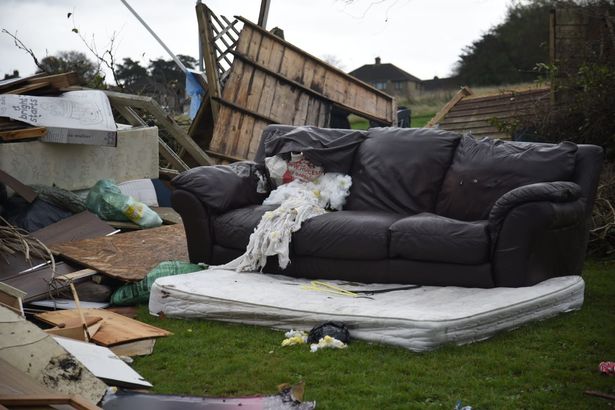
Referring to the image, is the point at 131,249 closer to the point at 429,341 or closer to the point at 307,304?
the point at 307,304

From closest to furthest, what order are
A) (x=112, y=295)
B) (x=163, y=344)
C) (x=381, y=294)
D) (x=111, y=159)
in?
(x=163, y=344), (x=381, y=294), (x=112, y=295), (x=111, y=159)

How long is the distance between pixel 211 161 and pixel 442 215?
4065 millimetres

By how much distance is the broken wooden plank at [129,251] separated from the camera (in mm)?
5590

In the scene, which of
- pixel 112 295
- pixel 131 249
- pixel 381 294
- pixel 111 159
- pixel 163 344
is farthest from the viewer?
pixel 111 159

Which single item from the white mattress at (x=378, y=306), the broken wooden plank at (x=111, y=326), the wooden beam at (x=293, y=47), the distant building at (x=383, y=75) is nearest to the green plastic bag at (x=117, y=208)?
the white mattress at (x=378, y=306)

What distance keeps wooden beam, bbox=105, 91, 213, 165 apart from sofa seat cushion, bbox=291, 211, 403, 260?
3484 millimetres

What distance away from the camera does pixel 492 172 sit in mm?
5371

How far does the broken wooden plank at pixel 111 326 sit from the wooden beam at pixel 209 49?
16.7 ft

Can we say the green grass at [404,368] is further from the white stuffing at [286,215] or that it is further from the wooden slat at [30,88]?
the wooden slat at [30,88]

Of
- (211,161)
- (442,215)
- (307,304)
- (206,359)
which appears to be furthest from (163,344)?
(211,161)

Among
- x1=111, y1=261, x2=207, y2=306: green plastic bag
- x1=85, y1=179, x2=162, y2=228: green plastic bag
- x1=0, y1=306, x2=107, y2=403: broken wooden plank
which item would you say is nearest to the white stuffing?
x1=111, y1=261, x2=207, y2=306: green plastic bag

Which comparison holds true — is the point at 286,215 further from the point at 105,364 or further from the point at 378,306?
the point at 105,364

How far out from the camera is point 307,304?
4605mm

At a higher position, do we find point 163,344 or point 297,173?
point 297,173
